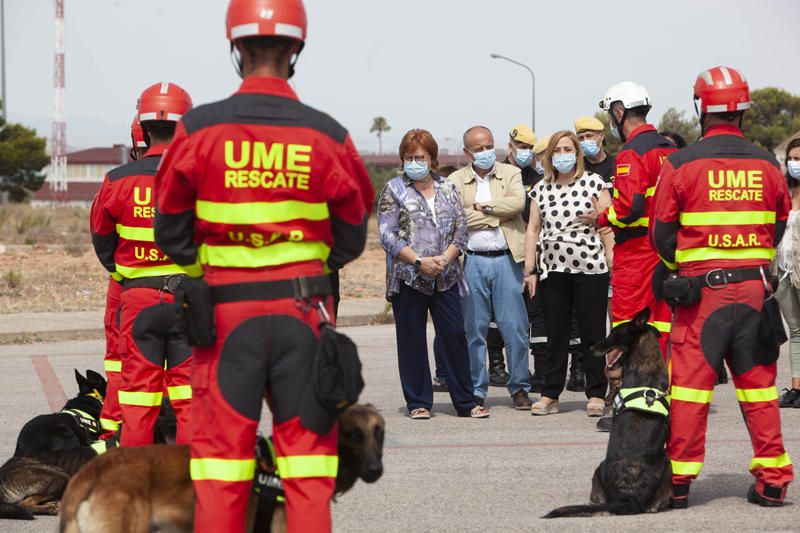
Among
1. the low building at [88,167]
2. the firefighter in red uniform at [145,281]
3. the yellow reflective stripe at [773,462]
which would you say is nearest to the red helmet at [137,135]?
the firefighter in red uniform at [145,281]

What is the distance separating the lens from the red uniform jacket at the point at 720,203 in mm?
6438

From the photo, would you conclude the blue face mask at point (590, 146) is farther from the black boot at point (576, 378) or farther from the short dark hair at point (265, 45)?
the short dark hair at point (265, 45)

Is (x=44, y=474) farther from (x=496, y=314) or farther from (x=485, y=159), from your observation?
(x=485, y=159)

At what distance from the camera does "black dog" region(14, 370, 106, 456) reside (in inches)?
273

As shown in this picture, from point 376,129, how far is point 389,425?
12250 cm

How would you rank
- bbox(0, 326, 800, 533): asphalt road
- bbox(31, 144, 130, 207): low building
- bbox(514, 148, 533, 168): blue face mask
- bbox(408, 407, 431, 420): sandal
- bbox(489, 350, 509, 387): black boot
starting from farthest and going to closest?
bbox(31, 144, 130, 207): low building
bbox(489, 350, 509, 387): black boot
bbox(514, 148, 533, 168): blue face mask
bbox(408, 407, 431, 420): sandal
bbox(0, 326, 800, 533): asphalt road

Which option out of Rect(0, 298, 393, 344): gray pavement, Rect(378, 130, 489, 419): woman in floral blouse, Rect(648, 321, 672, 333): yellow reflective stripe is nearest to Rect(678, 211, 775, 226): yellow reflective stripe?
Rect(648, 321, 672, 333): yellow reflective stripe


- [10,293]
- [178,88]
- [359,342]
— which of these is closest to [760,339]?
[178,88]

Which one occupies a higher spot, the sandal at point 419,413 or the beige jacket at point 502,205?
the beige jacket at point 502,205

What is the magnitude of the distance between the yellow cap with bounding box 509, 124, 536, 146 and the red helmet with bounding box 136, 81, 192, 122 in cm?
580

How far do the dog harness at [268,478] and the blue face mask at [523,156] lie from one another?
7.72 metres

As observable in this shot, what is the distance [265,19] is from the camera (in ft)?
14.0

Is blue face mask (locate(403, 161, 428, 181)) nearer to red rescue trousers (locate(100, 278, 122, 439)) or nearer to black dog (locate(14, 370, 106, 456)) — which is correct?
red rescue trousers (locate(100, 278, 122, 439))

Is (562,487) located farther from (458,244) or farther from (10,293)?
(10,293)
